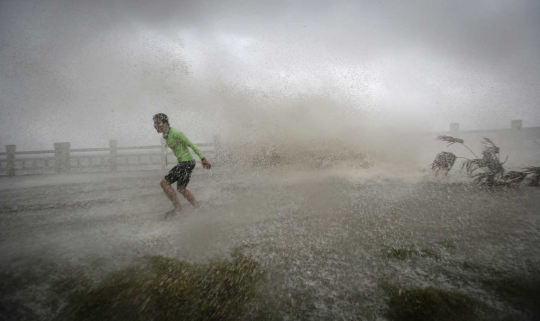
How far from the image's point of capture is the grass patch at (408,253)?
2.61 m

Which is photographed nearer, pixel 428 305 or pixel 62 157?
pixel 428 305

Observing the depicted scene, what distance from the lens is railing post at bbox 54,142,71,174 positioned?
12.9 meters

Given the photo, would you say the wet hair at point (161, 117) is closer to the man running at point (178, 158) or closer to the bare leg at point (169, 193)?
the man running at point (178, 158)

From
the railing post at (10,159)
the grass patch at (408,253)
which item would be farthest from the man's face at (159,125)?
the railing post at (10,159)

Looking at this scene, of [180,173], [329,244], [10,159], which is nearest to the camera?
[329,244]

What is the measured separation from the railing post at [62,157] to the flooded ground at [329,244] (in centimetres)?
814

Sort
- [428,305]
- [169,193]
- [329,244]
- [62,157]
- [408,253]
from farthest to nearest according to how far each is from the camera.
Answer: [62,157]
[169,193]
[329,244]
[408,253]
[428,305]

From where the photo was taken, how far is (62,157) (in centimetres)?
1298

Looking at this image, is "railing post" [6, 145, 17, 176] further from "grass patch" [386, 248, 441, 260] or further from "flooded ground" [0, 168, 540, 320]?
"grass patch" [386, 248, 441, 260]

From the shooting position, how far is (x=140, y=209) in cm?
519

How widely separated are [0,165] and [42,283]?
16.6 m

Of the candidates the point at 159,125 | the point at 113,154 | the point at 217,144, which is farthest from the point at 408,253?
the point at 113,154

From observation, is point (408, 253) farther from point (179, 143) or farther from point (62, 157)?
point (62, 157)

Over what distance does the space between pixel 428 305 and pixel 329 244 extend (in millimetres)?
1251
